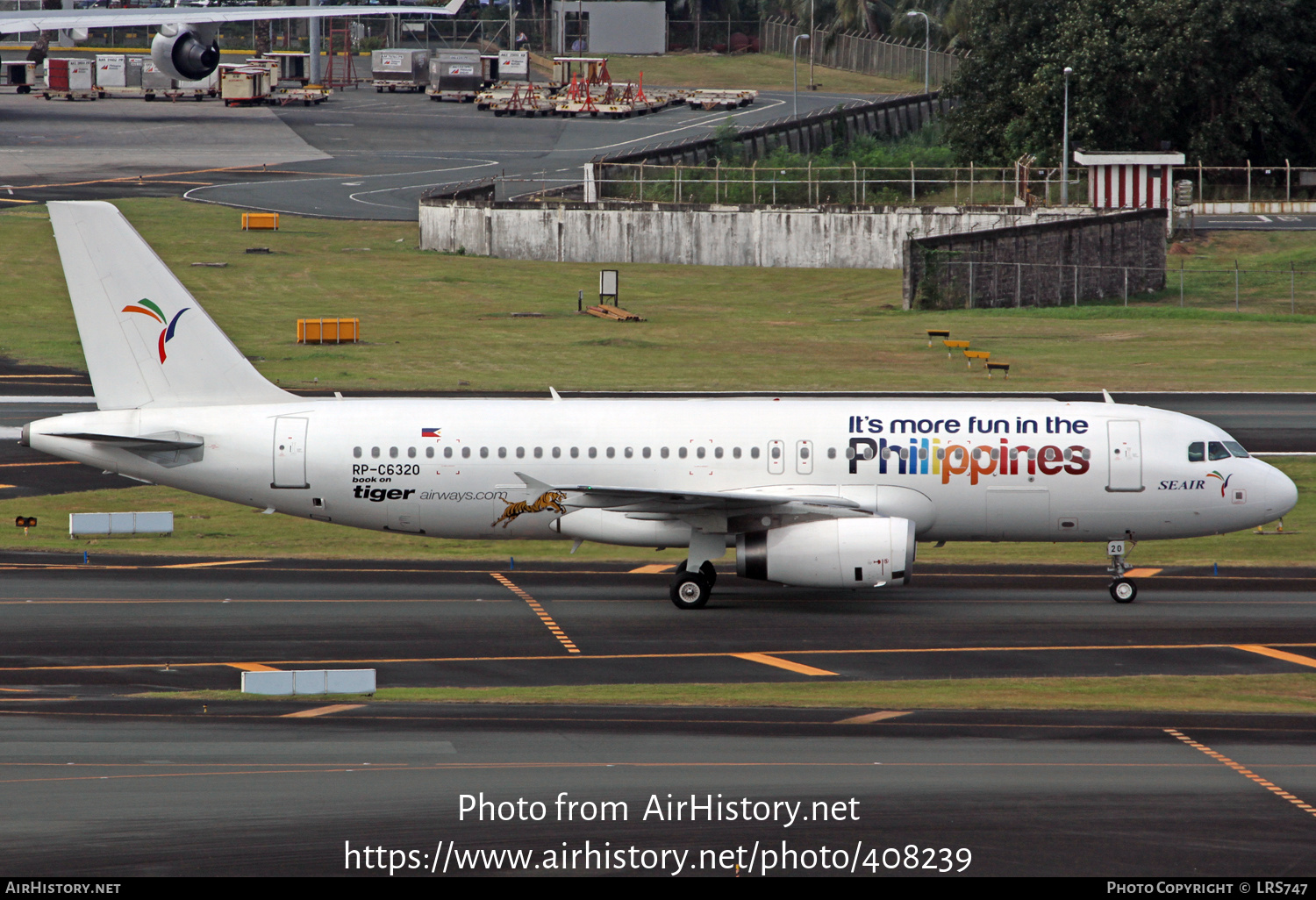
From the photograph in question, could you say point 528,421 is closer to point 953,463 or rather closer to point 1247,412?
point 953,463

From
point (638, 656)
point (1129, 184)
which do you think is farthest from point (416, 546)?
point (1129, 184)

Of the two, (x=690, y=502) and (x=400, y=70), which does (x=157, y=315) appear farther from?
(x=400, y=70)

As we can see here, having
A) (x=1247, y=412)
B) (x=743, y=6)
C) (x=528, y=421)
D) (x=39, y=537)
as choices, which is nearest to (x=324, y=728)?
(x=528, y=421)

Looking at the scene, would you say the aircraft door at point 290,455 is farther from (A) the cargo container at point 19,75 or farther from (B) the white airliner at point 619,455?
(A) the cargo container at point 19,75

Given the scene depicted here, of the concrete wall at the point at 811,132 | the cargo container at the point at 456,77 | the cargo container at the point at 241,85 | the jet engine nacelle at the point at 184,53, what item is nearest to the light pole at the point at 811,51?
the concrete wall at the point at 811,132

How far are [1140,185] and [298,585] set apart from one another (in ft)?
233

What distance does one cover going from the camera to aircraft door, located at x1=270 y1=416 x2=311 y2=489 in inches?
1319

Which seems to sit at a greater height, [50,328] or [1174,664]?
[50,328]

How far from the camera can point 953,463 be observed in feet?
108

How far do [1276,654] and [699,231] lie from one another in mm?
66282

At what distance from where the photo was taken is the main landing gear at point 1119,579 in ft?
110

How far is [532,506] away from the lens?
33281 mm

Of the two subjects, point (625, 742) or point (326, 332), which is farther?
point (326, 332)

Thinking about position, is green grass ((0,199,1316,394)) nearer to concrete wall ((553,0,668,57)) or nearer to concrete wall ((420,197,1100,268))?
concrete wall ((420,197,1100,268))
